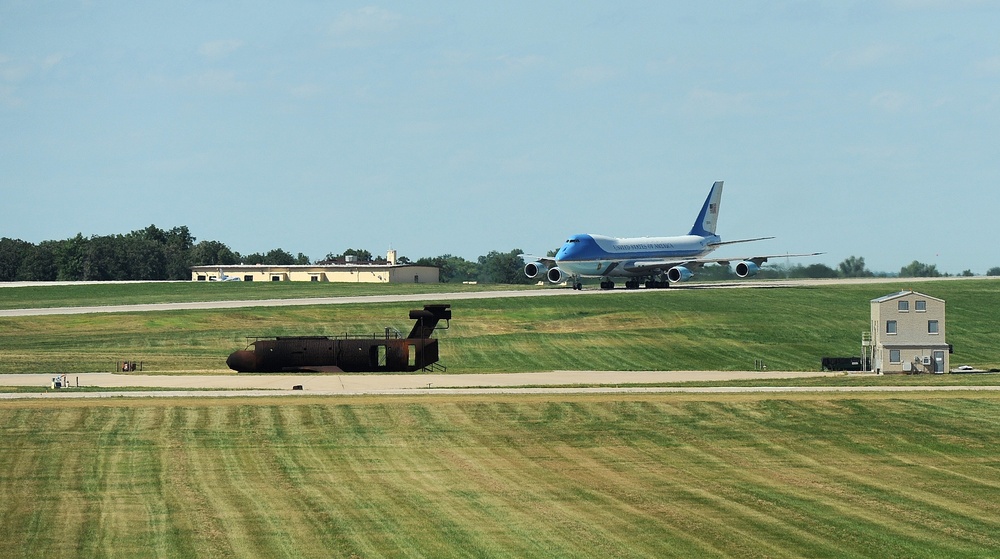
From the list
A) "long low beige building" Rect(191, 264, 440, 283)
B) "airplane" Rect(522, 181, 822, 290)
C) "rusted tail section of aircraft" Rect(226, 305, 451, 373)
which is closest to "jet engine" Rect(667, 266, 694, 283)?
"airplane" Rect(522, 181, 822, 290)

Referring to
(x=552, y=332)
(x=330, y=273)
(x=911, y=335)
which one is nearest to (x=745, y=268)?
(x=552, y=332)

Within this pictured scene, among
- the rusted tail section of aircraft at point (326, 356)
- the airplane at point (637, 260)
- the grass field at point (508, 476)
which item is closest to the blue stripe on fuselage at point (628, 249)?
the airplane at point (637, 260)

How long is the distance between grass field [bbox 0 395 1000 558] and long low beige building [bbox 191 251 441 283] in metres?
100

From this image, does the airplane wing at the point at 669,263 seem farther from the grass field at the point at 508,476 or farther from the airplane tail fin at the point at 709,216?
the grass field at the point at 508,476

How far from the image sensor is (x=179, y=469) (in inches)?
1506

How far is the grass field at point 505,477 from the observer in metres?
30.9

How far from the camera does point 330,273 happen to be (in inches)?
6117

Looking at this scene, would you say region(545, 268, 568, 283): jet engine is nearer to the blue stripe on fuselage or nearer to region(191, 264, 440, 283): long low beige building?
the blue stripe on fuselage

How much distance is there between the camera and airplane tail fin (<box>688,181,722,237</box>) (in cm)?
12219

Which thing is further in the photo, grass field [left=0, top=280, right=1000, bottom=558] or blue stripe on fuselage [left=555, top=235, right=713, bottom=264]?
blue stripe on fuselage [left=555, top=235, right=713, bottom=264]

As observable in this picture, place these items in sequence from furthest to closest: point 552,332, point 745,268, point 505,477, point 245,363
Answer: point 745,268, point 552,332, point 245,363, point 505,477

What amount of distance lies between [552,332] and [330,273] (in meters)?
Result: 73.3

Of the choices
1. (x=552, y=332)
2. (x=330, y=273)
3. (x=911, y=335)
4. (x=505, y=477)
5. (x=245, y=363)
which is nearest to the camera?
(x=505, y=477)

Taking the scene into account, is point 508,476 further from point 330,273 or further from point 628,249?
point 330,273
